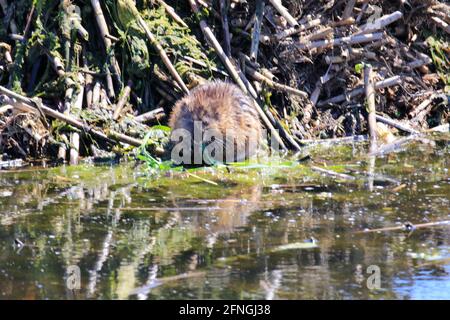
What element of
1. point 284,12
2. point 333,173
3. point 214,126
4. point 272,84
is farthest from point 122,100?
point 333,173

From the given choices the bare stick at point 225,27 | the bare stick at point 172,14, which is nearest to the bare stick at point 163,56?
the bare stick at point 172,14

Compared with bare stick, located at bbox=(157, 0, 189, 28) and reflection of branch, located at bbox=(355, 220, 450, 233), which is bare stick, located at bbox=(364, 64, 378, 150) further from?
reflection of branch, located at bbox=(355, 220, 450, 233)

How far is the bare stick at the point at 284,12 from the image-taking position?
319 inches

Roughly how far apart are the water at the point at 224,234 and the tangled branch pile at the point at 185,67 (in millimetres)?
726

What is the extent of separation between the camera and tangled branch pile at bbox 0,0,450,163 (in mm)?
7219

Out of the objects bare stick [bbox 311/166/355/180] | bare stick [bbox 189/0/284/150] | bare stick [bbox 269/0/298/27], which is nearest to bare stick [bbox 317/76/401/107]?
bare stick [bbox 269/0/298/27]

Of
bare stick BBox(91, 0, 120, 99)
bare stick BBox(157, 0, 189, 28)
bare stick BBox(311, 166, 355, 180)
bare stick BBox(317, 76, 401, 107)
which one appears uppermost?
bare stick BBox(157, 0, 189, 28)

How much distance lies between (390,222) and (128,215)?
165 cm

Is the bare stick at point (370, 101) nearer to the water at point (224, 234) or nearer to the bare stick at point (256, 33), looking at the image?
the bare stick at point (256, 33)

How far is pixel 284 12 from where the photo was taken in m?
8.13

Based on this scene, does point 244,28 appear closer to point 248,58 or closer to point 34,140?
point 248,58

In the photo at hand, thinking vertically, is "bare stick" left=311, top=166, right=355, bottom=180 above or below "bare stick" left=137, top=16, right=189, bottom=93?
below

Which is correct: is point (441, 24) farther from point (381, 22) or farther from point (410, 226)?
point (410, 226)

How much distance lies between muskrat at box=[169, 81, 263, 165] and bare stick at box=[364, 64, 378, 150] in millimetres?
1573
